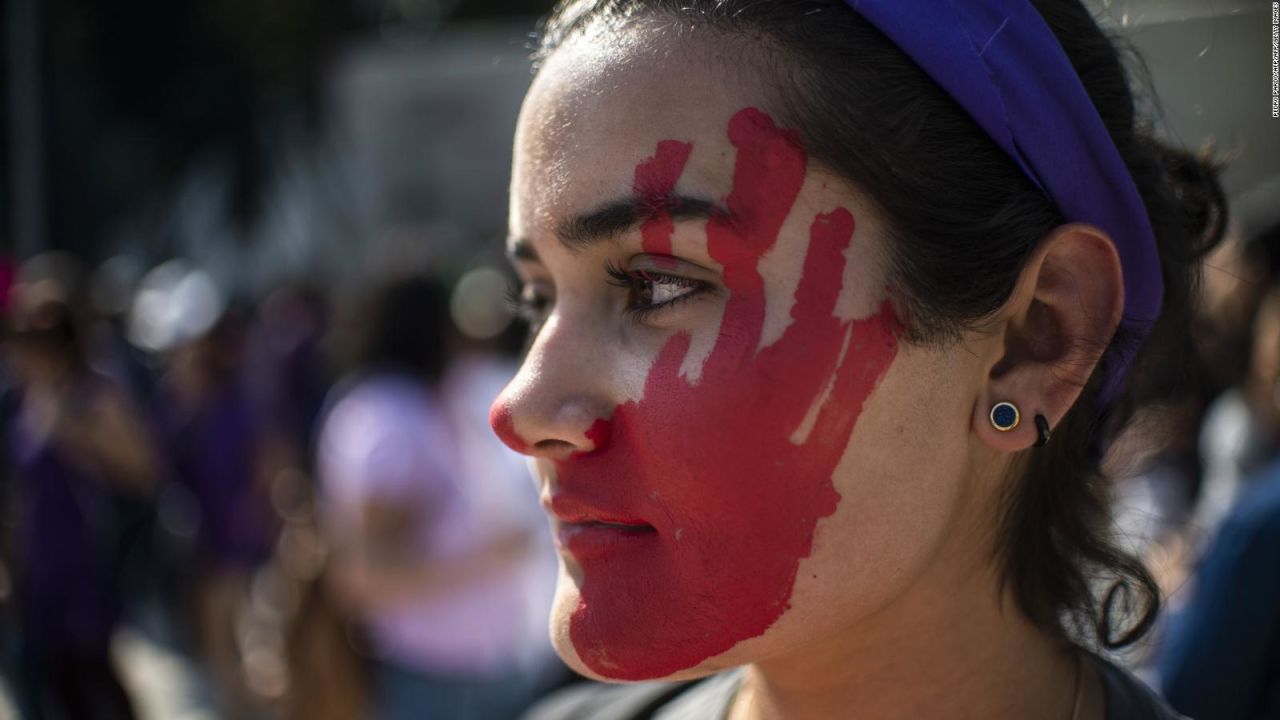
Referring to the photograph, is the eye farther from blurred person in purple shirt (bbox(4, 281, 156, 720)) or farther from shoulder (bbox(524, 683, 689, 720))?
blurred person in purple shirt (bbox(4, 281, 156, 720))

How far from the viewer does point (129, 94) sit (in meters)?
11.7

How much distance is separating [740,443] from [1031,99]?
0.54m

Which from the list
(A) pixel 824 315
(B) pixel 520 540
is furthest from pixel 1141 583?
(B) pixel 520 540

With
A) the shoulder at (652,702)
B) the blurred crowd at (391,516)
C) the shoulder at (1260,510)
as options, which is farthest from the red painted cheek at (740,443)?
the shoulder at (1260,510)

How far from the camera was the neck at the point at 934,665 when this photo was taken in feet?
4.63

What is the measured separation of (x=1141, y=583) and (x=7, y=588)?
5055 mm

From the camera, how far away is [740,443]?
50.0 inches

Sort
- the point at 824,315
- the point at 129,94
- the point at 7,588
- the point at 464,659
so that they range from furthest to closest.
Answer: the point at 129,94, the point at 7,588, the point at 464,659, the point at 824,315

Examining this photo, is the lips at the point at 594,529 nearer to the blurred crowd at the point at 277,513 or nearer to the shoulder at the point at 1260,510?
the shoulder at the point at 1260,510

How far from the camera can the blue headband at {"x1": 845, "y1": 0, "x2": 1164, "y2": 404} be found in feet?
4.22

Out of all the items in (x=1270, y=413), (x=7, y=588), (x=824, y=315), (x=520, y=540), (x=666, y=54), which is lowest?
(x=7, y=588)

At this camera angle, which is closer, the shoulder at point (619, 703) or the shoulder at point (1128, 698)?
the shoulder at point (1128, 698)

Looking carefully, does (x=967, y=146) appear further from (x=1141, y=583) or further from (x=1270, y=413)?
(x=1270, y=413)

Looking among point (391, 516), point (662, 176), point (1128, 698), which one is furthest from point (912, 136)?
point (391, 516)
